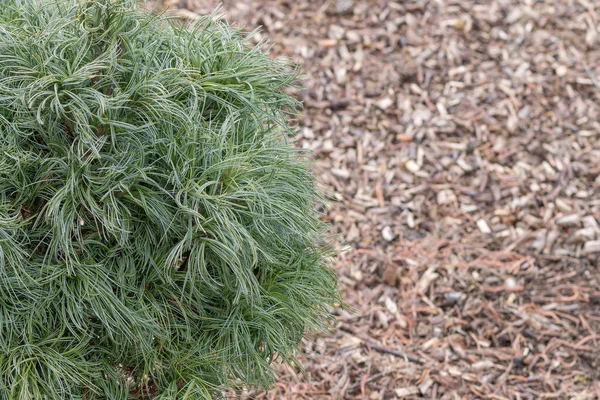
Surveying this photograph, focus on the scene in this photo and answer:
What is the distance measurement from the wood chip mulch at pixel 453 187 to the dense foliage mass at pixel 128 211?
0.83m

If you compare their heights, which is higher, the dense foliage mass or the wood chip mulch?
the dense foliage mass

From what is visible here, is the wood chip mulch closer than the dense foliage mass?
No

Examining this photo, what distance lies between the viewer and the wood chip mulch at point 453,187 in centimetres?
329

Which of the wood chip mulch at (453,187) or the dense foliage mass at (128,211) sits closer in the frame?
the dense foliage mass at (128,211)

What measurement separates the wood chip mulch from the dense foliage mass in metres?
0.83

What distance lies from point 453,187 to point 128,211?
2.56 metres

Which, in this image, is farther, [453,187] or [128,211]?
[453,187]

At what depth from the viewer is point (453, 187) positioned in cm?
405

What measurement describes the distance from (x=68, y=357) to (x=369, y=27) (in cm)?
349

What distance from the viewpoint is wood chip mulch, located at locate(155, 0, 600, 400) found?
3289mm

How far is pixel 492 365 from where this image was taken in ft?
10.7

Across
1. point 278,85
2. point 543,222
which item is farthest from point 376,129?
point 278,85

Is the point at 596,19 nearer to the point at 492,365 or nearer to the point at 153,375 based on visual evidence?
the point at 492,365

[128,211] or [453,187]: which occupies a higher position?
[128,211]
